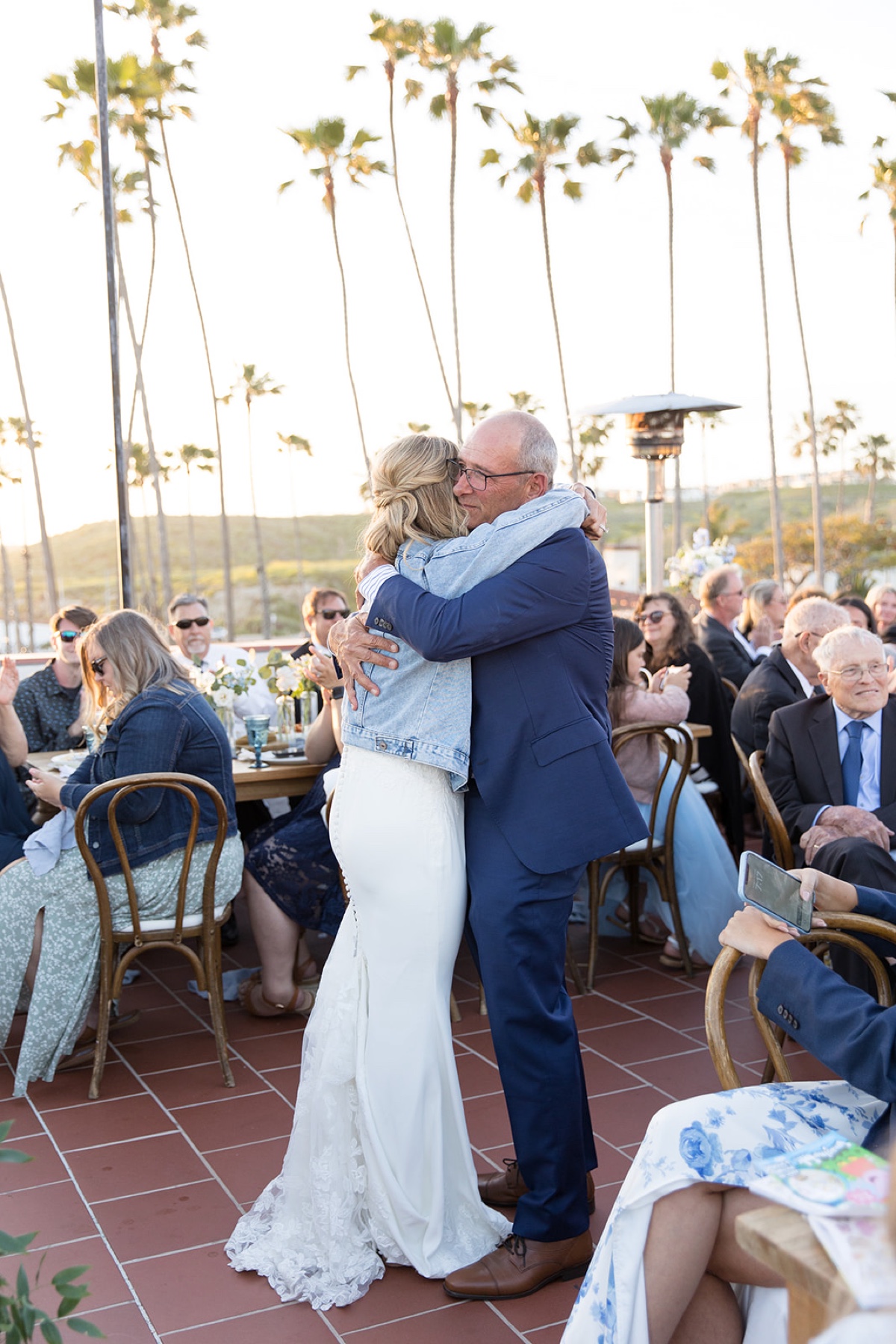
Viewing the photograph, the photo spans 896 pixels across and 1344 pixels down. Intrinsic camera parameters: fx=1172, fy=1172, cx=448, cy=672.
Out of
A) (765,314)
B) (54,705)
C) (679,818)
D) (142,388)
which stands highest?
(765,314)

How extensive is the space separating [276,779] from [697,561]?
16.1 feet

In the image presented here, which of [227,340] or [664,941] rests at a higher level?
[227,340]

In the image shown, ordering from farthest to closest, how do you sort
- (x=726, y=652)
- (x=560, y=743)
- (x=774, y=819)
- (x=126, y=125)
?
(x=126, y=125) < (x=726, y=652) < (x=774, y=819) < (x=560, y=743)

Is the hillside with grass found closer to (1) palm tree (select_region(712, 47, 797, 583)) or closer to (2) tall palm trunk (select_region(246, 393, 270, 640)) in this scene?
(2) tall palm trunk (select_region(246, 393, 270, 640))

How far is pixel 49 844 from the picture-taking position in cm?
350

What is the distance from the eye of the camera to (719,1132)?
1.65 m

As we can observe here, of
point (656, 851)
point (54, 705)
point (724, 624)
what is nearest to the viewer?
point (656, 851)

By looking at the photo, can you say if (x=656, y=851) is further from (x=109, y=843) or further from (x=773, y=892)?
(x=773, y=892)

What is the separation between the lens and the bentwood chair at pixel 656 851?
4.19m

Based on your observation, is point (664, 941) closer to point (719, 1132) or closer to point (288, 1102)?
point (288, 1102)

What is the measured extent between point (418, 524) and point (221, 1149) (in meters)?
1.74

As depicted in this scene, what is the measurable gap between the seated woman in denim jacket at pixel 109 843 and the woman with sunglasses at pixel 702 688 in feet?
8.08

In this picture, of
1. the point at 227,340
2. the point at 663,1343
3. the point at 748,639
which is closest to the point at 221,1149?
the point at 663,1343

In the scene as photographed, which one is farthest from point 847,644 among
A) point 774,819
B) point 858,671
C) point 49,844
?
point 49,844
